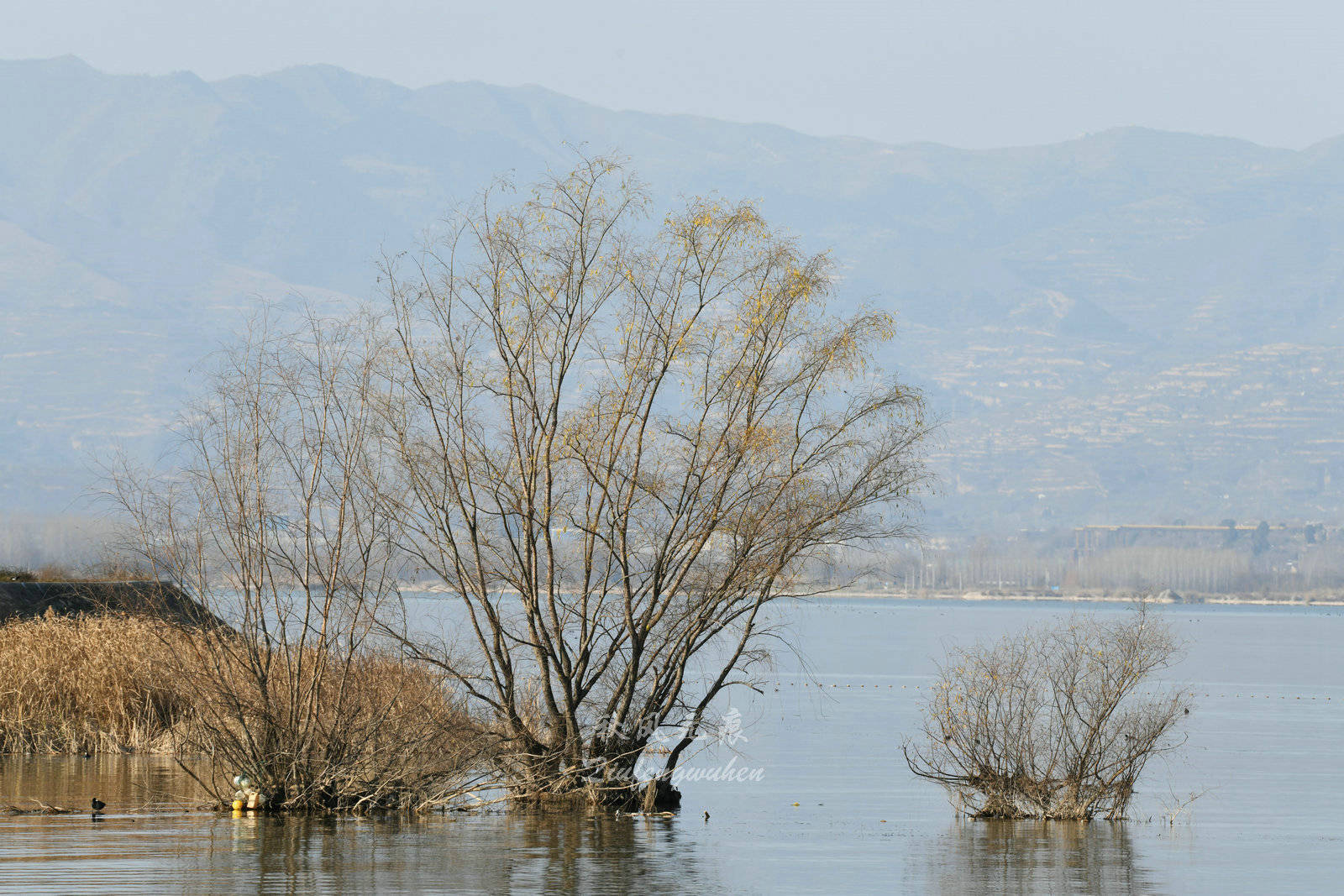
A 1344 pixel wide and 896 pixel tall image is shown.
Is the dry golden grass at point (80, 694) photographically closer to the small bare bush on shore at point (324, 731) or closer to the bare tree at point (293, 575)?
the small bare bush on shore at point (324, 731)

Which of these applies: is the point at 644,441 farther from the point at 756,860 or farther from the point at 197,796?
the point at 197,796

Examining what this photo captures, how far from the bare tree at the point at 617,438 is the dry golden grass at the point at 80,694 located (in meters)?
10.1

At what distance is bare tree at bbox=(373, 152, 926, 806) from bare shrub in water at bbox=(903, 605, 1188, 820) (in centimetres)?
306

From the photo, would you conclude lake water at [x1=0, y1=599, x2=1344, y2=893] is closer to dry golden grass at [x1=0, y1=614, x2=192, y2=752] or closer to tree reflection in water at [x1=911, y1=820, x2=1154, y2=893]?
tree reflection in water at [x1=911, y1=820, x2=1154, y2=893]

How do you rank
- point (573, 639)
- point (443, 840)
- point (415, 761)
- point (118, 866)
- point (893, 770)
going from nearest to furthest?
point (118, 866) → point (443, 840) → point (415, 761) → point (573, 639) → point (893, 770)

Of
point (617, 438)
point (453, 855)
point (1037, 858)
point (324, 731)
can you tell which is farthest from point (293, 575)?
point (1037, 858)

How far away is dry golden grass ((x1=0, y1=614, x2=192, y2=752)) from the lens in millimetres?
35125

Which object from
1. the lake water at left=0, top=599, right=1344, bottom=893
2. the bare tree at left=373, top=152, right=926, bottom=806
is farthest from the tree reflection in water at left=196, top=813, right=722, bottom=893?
the bare tree at left=373, top=152, right=926, bottom=806

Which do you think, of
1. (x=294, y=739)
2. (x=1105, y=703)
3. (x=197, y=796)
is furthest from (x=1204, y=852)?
(x=197, y=796)

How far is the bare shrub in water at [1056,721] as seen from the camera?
27.9 metres

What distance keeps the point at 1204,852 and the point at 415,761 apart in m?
13.2

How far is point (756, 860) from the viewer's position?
2586 cm

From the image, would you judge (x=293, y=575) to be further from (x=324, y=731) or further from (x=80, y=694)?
(x=80, y=694)

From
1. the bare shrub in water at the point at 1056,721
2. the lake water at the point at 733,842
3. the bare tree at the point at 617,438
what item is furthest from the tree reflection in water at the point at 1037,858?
the bare tree at the point at 617,438
